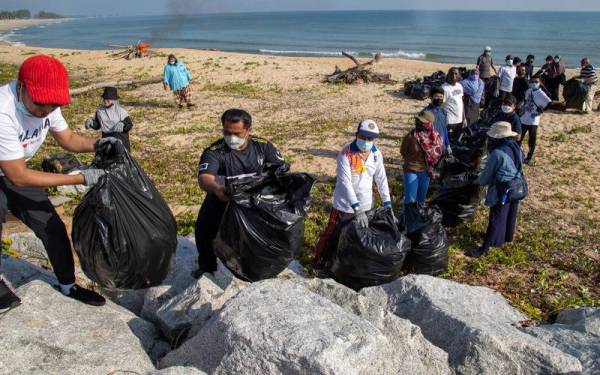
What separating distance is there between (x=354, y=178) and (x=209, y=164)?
1477 millimetres

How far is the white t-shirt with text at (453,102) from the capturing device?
745cm

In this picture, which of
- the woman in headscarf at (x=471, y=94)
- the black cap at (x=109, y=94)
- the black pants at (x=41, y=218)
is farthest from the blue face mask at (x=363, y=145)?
the woman in headscarf at (x=471, y=94)

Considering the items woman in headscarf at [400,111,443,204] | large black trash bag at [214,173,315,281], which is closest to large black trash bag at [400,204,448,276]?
woman in headscarf at [400,111,443,204]

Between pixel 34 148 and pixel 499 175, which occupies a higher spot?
pixel 34 148

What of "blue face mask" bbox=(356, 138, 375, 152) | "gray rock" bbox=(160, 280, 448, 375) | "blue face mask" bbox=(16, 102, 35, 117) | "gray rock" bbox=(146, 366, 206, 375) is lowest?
"gray rock" bbox=(146, 366, 206, 375)

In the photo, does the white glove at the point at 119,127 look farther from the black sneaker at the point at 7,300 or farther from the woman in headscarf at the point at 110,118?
the black sneaker at the point at 7,300

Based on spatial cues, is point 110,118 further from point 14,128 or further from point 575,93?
point 575,93

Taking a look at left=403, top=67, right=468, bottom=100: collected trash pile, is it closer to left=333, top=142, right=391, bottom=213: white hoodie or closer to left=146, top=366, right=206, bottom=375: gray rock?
left=333, top=142, right=391, bottom=213: white hoodie

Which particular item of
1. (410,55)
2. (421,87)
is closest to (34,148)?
(421,87)

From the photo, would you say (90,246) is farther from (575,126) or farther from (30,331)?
(575,126)

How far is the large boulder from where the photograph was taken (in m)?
2.73

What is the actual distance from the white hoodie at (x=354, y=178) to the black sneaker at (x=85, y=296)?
85.7 inches

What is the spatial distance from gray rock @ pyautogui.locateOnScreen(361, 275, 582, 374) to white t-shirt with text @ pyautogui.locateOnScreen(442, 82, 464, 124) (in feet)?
14.2

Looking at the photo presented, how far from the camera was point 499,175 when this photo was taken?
5012 mm
